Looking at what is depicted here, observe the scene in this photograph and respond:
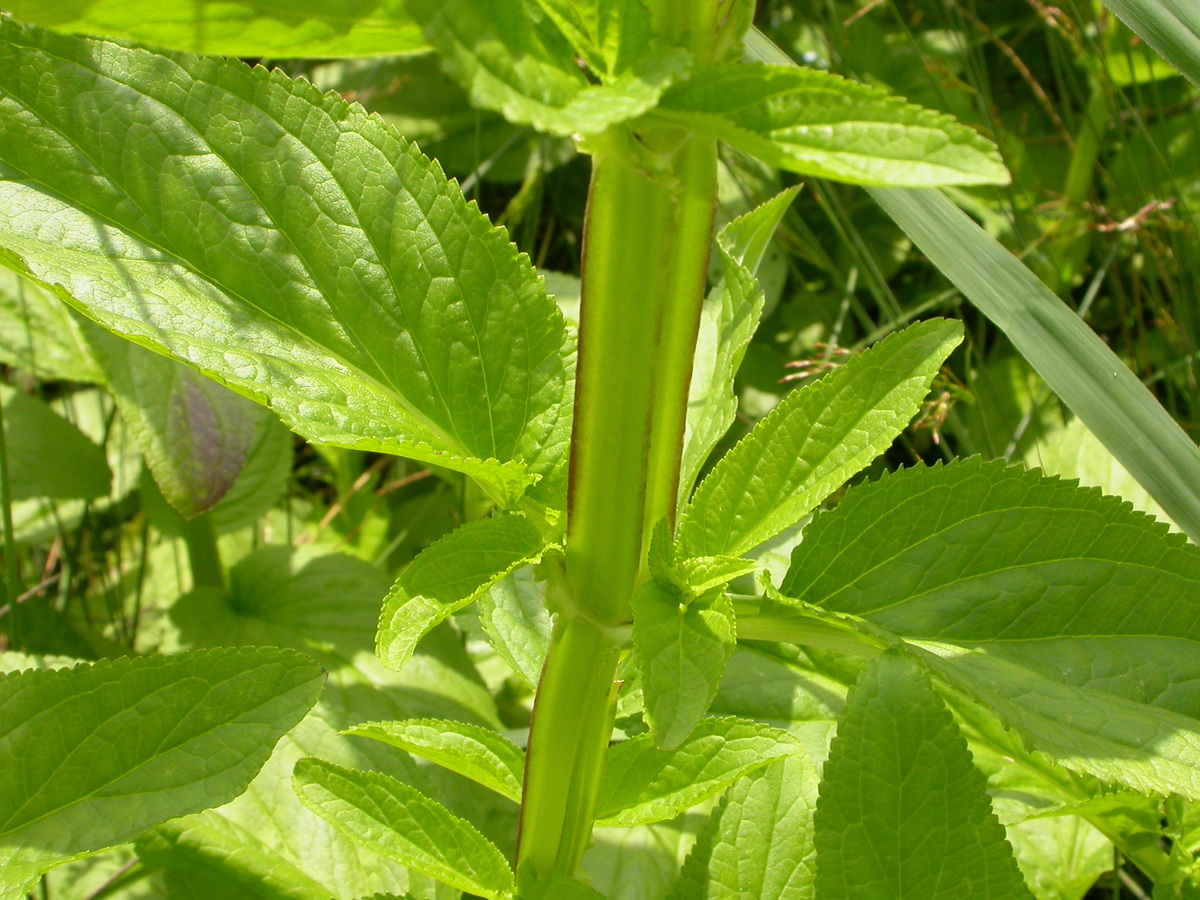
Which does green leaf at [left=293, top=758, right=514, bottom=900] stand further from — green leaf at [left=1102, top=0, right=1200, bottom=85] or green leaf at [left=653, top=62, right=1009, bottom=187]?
green leaf at [left=1102, top=0, right=1200, bottom=85]

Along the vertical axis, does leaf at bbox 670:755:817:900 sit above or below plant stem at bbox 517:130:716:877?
below

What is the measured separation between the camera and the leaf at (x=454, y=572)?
0.72 meters

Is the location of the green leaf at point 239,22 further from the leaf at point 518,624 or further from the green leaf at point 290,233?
the leaf at point 518,624

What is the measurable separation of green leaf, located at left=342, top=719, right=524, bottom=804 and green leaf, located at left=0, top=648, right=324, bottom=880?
7 centimetres

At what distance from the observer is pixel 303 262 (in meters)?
0.84

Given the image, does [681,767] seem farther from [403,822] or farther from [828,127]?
[828,127]

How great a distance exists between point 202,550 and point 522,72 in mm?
1439

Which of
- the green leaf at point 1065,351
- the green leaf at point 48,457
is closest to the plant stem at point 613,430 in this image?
the green leaf at point 1065,351

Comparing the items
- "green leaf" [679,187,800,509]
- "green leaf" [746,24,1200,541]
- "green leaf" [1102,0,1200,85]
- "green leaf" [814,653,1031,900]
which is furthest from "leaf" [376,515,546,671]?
"green leaf" [1102,0,1200,85]

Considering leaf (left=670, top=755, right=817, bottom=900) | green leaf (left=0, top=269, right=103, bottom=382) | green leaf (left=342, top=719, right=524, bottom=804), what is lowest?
leaf (left=670, top=755, right=817, bottom=900)

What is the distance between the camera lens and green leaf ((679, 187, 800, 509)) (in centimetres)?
87

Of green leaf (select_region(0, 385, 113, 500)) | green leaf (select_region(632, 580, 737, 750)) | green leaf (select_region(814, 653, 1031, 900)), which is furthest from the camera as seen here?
green leaf (select_region(0, 385, 113, 500))

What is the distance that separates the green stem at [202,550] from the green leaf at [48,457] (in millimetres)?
155

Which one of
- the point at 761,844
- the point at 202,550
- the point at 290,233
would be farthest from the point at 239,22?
the point at 202,550
